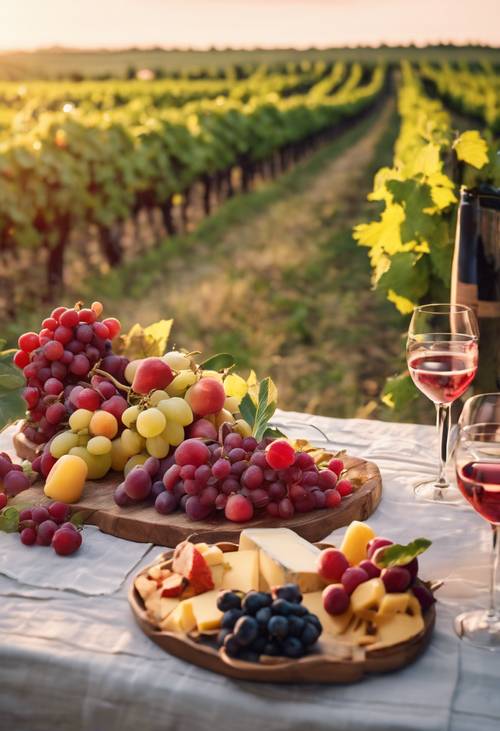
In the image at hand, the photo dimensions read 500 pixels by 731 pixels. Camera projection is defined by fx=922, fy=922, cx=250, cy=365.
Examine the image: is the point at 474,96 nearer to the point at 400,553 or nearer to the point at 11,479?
the point at 11,479

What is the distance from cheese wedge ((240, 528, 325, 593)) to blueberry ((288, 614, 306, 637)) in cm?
14

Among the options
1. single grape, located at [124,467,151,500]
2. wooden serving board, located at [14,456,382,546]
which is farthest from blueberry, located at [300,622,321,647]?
single grape, located at [124,467,151,500]

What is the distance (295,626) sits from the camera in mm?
1201

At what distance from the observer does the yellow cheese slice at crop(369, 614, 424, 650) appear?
1.24m

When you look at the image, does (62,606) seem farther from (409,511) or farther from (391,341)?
(391,341)

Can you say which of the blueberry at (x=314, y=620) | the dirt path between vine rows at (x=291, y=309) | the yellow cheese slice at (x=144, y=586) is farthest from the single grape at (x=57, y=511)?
the dirt path between vine rows at (x=291, y=309)

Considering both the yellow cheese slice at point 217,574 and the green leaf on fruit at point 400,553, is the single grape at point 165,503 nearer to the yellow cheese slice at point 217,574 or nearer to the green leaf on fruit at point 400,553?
the yellow cheese slice at point 217,574

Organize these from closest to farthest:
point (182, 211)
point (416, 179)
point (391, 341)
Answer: point (416, 179)
point (391, 341)
point (182, 211)

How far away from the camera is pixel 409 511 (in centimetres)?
182

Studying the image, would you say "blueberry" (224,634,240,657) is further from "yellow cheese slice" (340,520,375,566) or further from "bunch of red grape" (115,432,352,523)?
"bunch of red grape" (115,432,352,523)

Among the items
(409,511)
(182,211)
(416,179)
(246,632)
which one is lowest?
(182,211)

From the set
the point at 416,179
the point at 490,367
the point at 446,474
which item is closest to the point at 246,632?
the point at 446,474

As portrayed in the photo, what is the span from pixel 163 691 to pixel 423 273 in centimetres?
261

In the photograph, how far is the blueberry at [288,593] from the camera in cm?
123
